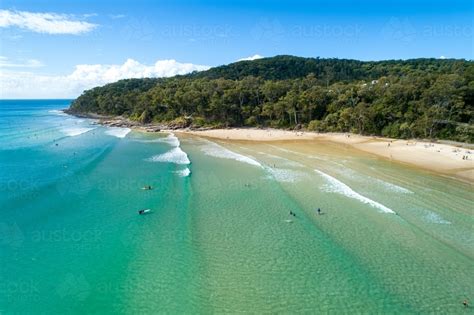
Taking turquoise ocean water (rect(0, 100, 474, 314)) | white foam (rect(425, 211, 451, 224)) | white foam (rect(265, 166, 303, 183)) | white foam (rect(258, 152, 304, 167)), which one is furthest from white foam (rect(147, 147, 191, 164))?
white foam (rect(425, 211, 451, 224))

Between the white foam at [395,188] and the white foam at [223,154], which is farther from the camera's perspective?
the white foam at [223,154]

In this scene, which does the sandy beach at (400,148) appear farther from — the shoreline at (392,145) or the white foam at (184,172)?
the white foam at (184,172)

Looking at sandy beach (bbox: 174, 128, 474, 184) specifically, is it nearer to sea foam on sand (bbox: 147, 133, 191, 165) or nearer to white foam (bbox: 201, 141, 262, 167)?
white foam (bbox: 201, 141, 262, 167)

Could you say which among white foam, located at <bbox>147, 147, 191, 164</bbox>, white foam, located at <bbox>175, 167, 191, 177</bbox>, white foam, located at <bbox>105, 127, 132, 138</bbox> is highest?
white foam, located at <bbox>105, 127, 132, 138</bbox>

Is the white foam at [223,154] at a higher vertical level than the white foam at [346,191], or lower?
higher

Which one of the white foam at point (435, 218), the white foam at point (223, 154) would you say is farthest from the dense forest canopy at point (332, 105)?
the white foam at point (435, 218)

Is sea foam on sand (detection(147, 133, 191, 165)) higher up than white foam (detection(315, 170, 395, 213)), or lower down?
higher up

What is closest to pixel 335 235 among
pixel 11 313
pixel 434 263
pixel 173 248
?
pixel 434 263
